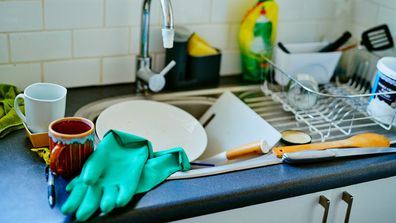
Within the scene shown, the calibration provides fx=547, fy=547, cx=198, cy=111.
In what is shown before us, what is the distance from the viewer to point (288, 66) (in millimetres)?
1510

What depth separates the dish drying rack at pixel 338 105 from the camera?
1.33 metres

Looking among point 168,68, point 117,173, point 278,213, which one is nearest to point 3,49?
point 168,68

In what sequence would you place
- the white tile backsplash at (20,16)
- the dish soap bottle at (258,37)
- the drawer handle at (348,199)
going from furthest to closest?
the dish soap bottle at (258,37) < the white tile backsplash at (20,16) < the drawer handle at (348,199)

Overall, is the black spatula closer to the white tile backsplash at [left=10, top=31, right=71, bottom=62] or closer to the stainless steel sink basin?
the stainless steel sink basin

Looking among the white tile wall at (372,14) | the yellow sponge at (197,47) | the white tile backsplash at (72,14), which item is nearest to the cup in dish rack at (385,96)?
the white tile wall at (372,14)

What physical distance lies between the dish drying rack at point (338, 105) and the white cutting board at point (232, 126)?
11 cm

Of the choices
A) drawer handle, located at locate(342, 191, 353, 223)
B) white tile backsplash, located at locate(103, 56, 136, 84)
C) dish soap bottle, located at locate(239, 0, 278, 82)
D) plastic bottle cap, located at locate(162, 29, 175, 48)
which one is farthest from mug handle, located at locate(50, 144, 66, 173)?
dish soap bottle, located at locate(239, 0, 278, 82)

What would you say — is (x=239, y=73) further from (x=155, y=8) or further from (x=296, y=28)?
(x=155, y=8)

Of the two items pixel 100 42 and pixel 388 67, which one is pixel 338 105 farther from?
pixel 100 42

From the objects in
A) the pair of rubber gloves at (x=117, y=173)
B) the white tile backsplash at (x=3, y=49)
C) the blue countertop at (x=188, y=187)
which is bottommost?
the blue countertop at (x=188, y=187)

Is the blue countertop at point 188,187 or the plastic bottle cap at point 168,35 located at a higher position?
the plastic bottle cap at point 168,35

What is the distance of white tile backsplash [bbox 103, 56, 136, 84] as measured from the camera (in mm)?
1457

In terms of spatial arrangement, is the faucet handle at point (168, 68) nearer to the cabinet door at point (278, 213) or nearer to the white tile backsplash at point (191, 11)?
the white tile backsplash at point (191, 11)

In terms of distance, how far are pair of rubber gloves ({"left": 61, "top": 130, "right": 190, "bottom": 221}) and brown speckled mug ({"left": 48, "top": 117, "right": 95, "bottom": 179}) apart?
0.02 meters
